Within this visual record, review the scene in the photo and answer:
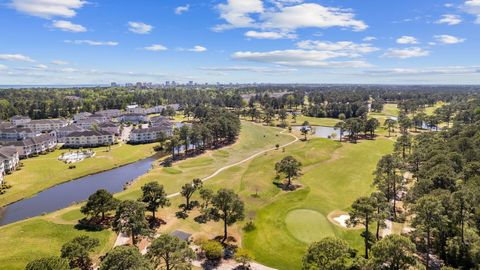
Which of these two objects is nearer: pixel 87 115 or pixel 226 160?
pixel 226 160

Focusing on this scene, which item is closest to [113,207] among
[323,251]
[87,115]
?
[323,251]

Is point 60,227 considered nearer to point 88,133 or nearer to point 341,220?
point 341,220

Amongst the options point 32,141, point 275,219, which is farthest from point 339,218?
point 32,141

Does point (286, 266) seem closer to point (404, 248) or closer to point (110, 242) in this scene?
point (404, 248)

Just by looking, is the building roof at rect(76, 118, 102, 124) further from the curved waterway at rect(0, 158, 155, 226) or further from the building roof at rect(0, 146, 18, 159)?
the curved waterway at rect(0, 158, 155, 226)

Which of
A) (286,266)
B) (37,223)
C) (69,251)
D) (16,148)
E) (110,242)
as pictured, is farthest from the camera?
Result: (16,148)

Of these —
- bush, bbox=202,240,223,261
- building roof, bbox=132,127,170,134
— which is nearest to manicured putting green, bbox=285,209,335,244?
bush, bbox=202,240,223,261

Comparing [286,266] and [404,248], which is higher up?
[404,248]
